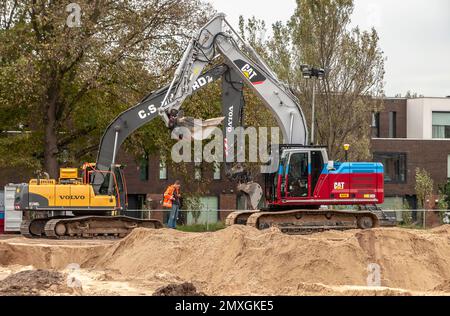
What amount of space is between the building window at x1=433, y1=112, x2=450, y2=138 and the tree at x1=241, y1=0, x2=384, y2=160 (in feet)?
65.4

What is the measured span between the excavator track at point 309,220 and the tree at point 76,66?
34.8 ft

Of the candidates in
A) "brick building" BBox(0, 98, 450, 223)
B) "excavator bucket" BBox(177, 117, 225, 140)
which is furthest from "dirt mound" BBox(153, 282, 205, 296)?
"brick building" BBox(0, 98, 450, 223)

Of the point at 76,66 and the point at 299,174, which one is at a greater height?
the point at 76,66

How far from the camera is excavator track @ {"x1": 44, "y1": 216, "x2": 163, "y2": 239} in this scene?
2933 cm

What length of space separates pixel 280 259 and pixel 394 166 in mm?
42358

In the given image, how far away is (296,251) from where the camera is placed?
20516mm

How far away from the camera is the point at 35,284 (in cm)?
1620

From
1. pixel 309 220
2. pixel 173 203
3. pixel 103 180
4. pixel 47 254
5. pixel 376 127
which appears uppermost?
pixel 376 127

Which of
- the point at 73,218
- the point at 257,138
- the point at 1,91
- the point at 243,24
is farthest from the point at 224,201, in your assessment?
the point at 73,218

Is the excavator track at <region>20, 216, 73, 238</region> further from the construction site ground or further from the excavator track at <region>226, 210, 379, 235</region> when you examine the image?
the excavator track at <region>226, 210, 379, 235</region>

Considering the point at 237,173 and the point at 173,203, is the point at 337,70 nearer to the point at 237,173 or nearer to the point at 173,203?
the point at 173,203

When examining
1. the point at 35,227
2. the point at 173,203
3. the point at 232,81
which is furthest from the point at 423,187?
the point at 35,227

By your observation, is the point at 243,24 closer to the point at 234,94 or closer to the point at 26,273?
the point at 234,94

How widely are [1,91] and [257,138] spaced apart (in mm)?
9400
